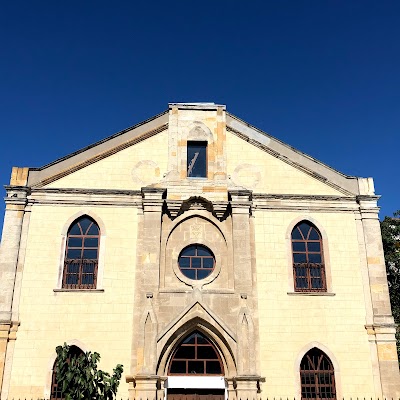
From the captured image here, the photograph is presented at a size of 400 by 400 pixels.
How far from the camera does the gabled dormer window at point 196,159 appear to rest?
21609 millimetres

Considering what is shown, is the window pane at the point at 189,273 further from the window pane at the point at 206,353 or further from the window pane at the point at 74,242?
the window pane at the point at 74,242

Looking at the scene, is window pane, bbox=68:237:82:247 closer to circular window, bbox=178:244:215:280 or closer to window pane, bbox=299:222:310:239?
circular window, bbox=178:244:215:280

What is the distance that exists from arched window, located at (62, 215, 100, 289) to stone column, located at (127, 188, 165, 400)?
174 centimetres

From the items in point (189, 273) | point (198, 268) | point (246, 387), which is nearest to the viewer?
point (246, 387)

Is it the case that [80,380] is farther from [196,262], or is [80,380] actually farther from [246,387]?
[196,262]

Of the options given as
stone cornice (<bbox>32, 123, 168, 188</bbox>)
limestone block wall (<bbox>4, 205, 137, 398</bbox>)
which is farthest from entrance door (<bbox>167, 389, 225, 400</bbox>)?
stone cornice (<bbox>32, 123, 168, 188</bbox>)

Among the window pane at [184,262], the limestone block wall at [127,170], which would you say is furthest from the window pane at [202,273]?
the limestone block wall at [127,170]

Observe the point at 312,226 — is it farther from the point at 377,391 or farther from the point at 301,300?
the point at 377,391

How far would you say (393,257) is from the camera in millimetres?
28812

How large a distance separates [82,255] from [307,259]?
8.88 metres

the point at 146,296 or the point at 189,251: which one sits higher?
the point at 189,251

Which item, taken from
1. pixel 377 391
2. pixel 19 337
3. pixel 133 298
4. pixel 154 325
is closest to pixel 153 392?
pixel 154 325

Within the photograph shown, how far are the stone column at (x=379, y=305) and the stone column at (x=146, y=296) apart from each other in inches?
322

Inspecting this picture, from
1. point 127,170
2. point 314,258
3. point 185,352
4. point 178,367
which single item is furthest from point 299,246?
point 127,170
